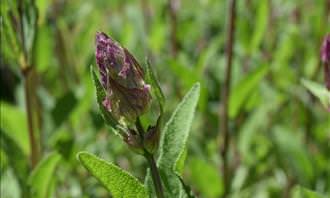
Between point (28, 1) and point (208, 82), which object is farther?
point (208, 82)

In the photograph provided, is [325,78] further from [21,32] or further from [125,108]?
[21,32]

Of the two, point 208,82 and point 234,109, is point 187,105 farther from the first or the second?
point 208,82

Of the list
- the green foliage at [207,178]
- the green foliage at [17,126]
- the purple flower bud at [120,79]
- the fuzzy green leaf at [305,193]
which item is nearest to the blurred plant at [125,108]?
the purple flower bud at [120,79]

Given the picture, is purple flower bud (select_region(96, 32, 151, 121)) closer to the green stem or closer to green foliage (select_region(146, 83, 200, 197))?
the green stem

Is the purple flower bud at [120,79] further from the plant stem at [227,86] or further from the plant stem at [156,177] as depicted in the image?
the plant stem at [227,86]

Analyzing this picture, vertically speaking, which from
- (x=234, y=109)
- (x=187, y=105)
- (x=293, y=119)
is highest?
(x=187, y=105)

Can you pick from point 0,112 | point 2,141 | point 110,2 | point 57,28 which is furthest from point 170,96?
point 110,2

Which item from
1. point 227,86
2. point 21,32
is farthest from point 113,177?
point 227,86
